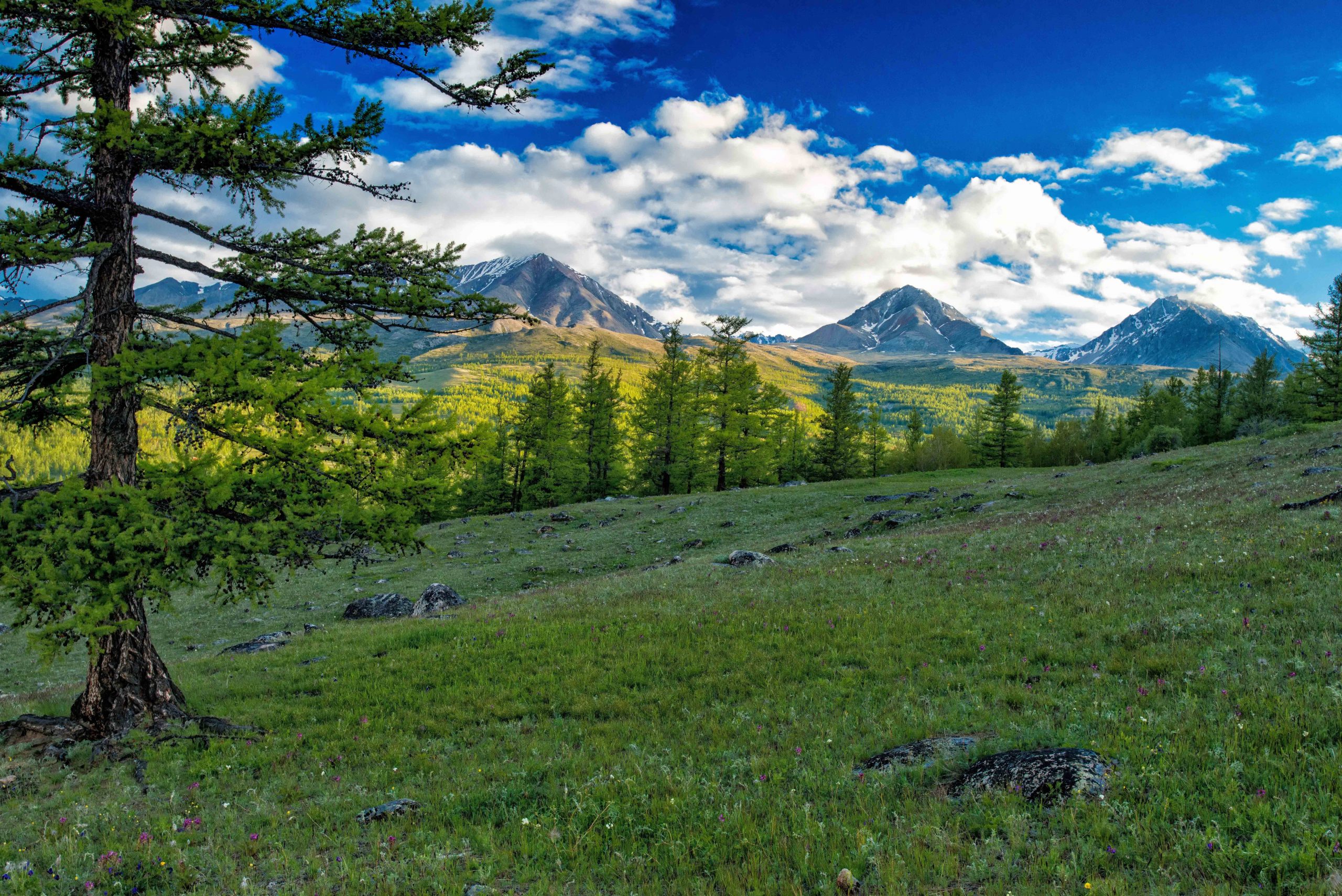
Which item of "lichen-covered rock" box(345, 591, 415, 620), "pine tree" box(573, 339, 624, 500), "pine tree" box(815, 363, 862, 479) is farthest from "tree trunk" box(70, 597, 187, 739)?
"pine tree" box(815, 363, 862, 479)

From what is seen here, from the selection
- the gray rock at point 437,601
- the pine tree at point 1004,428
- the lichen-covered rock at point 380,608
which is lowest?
the lichen-covered rock at point 380,608

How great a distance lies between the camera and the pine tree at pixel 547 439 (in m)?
58.0

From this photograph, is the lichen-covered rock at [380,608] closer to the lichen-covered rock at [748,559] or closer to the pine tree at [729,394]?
the lichen-covered rock at [748,559]

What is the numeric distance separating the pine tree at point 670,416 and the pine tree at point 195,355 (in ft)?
148

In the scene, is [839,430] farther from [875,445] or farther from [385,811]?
[385,811]

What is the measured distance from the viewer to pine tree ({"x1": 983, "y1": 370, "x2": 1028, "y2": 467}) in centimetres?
7538

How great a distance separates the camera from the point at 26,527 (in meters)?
7.27

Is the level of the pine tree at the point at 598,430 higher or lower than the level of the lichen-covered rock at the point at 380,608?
higher

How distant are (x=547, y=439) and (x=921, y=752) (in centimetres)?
5438

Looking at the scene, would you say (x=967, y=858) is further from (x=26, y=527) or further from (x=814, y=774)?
(x=26, y=527)

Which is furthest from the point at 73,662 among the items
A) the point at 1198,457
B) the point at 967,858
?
the point at 1198,457

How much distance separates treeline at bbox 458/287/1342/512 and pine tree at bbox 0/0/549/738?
37027 mm

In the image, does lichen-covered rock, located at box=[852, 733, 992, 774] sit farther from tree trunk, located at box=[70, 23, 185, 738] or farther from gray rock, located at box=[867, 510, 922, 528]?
gray rock, located at box=[867, 510, 922, 528]

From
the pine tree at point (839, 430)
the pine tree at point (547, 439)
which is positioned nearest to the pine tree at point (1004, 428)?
the pine tree at point (839, 430)
